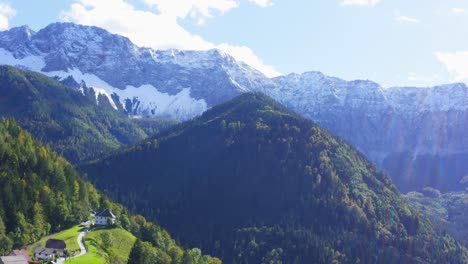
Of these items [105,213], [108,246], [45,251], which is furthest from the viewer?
[105,213]

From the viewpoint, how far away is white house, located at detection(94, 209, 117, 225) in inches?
6491

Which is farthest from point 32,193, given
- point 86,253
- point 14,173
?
point 86,253

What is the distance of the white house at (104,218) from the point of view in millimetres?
164875

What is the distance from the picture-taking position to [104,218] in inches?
6565

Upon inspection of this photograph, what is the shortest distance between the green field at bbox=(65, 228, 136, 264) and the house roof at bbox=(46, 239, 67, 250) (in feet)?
17.3

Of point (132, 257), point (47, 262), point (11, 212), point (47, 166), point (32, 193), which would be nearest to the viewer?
point (47, 262)

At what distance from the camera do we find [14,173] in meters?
158

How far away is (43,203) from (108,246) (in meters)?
23.2

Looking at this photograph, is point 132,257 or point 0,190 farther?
point 0,190

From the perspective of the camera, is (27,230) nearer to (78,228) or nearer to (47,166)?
(78,228)

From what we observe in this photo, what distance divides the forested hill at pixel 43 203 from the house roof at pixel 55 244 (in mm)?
6436

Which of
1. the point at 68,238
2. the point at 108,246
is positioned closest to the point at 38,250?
the point at 68,238

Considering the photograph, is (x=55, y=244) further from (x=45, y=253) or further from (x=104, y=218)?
(x=104, y=218)

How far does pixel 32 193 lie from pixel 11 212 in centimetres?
1065
